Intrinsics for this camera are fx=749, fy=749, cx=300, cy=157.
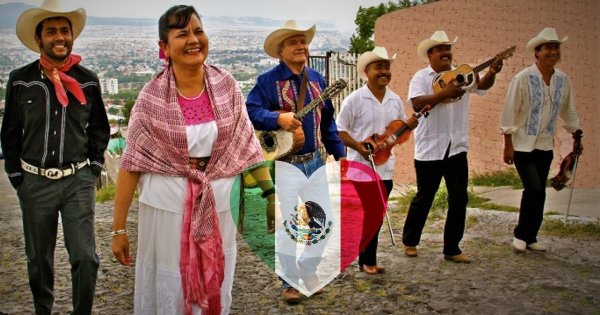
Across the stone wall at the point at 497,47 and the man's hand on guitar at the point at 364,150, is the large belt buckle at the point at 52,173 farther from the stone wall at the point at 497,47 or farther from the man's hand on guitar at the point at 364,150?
the stone wall at the point at 497,47

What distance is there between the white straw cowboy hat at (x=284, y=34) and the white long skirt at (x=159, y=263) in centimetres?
189

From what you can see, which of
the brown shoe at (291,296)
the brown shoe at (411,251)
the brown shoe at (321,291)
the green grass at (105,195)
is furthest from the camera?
the green grass at (105,195)

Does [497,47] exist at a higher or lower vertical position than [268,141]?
higher

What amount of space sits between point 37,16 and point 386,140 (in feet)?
8.80

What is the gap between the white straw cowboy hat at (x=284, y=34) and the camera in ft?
16.7

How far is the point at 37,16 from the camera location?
4.50 m

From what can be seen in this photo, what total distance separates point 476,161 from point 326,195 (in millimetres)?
5011

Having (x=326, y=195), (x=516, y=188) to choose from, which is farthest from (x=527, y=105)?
(x=516, y=188)

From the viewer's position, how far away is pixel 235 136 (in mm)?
3756

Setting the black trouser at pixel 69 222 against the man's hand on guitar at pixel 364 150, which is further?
the man's hand on guitar at pixel 364 150

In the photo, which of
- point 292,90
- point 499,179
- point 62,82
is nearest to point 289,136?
point 292,90

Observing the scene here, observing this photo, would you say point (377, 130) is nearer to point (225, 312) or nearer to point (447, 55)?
point (447, 55)

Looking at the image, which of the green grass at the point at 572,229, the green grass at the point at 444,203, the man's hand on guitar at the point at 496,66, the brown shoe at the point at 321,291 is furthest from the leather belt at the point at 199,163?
the green grass at the point at 444,203
